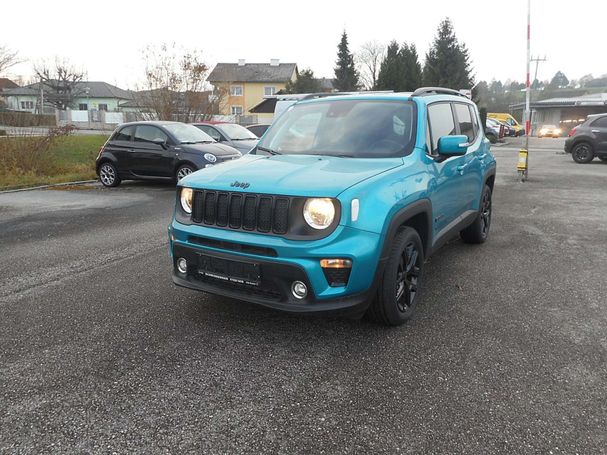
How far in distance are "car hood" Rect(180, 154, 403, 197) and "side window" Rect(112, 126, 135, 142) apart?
8.89 metres

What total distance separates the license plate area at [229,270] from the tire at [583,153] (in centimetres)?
1806

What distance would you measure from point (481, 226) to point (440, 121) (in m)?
2.00

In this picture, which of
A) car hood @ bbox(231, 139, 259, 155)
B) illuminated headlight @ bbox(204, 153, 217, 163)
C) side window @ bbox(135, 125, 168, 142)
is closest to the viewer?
illuminated headlight @ bbox(204, 153, 217, 163)

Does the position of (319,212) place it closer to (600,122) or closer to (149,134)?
(149,134)

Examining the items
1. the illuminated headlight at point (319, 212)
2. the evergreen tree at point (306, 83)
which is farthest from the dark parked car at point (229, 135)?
the evergreen tree at point (306, 83)

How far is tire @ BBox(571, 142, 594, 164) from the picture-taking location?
17.7m

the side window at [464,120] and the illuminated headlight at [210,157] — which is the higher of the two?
the side window at [464,120]

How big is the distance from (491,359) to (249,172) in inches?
83.1

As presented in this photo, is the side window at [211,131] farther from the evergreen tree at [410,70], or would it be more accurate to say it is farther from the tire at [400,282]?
the evergreen tree at [410,70]

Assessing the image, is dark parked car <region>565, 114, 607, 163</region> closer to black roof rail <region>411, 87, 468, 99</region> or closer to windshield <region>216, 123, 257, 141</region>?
windshield <region>216, 123, 257, 141</region>

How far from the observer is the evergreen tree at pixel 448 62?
50.7 meters

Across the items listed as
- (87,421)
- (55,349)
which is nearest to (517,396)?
(87,421)

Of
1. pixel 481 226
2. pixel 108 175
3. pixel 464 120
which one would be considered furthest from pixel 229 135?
pixel 464 120

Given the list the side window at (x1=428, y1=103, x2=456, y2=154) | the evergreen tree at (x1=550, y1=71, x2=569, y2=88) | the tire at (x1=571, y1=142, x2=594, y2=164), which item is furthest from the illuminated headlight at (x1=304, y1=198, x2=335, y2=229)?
the evergreen tree at (x1=550, y1=71, x2=569, y2=88)
